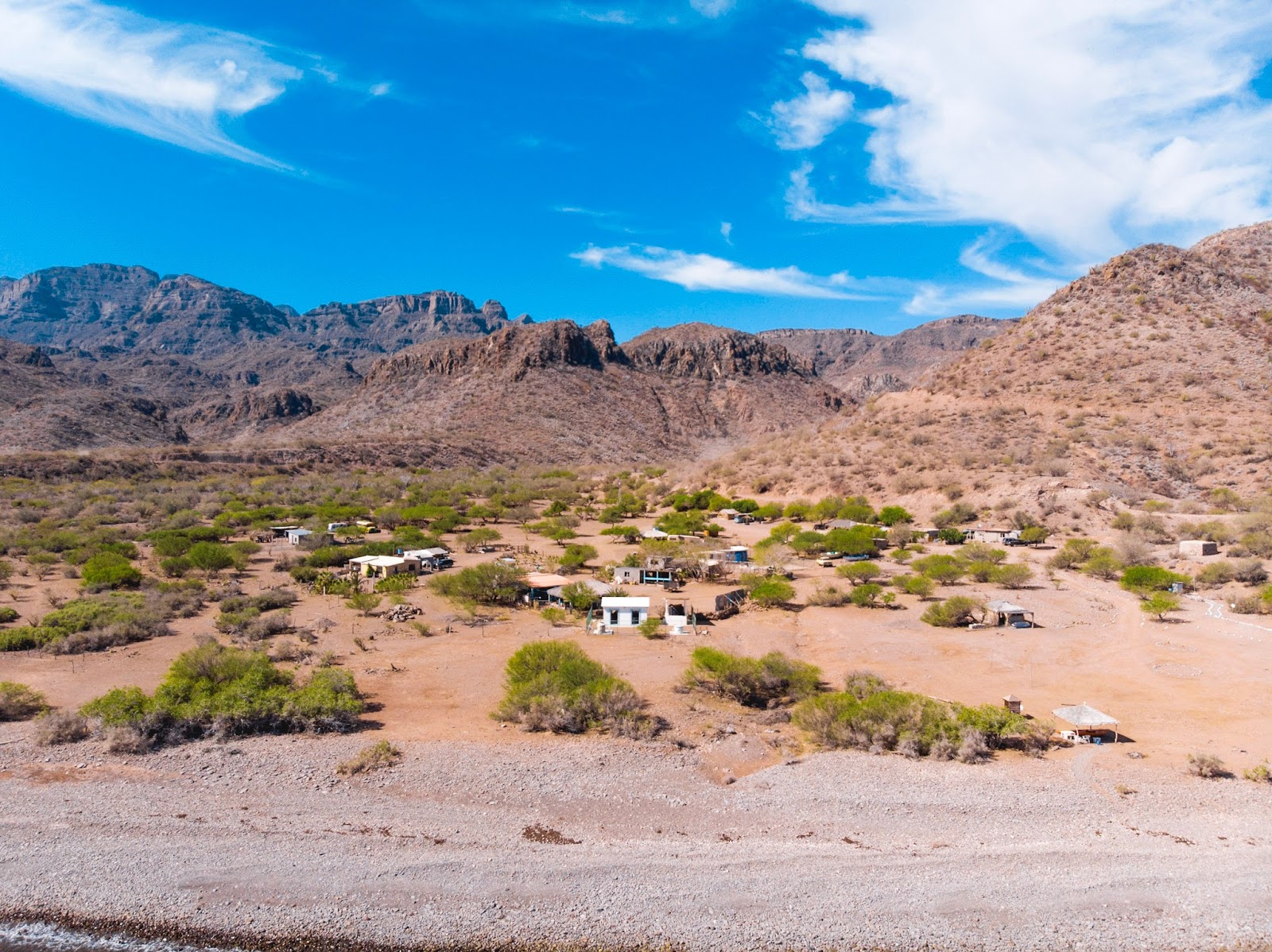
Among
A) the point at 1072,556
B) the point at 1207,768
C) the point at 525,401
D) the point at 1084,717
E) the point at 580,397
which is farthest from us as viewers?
the point at 580,397

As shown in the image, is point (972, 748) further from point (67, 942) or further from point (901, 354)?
point (901, 354)

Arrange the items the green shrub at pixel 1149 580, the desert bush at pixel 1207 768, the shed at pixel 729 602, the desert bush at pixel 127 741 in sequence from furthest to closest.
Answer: the green shrub at pixel 1149 580
the shed at pixel 729 602
the desert bush at pixel 127 741
the desert bush at pixel 1207 768

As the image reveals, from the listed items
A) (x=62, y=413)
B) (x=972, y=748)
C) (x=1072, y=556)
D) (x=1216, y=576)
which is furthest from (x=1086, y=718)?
(x=62, y=413)

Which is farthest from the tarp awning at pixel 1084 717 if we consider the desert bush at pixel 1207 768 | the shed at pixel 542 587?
the shed at pixel 542 587

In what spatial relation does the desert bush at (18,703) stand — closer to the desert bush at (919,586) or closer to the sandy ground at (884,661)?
the sandy ground at (884,661)

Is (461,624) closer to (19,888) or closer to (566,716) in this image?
(566,716)
